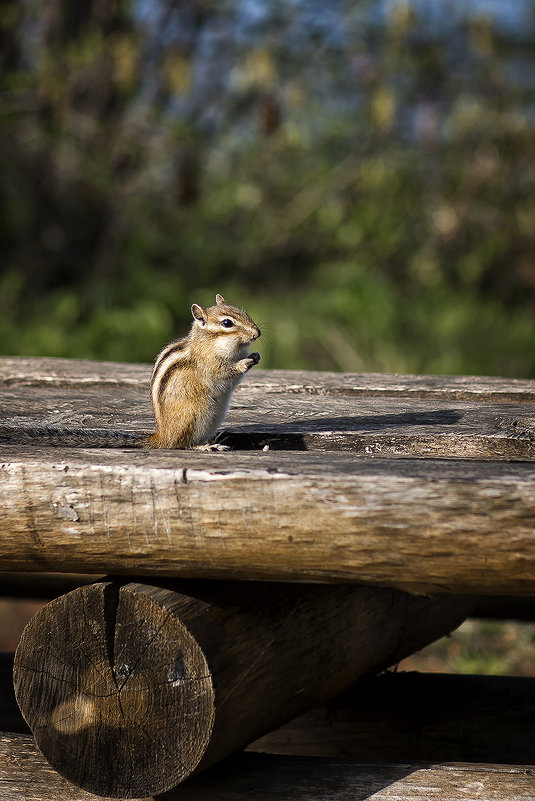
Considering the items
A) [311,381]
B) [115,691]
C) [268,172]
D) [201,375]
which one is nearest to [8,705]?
[115,691]

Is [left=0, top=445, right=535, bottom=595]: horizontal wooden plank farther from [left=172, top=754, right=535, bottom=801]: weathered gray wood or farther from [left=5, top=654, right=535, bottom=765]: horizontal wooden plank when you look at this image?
[left=5, top=654, right=535, bottom=765]: horizontal wooden plank

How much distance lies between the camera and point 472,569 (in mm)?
1616

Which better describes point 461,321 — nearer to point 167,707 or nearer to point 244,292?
point 244,292

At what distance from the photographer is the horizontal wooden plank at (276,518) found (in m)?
1.59

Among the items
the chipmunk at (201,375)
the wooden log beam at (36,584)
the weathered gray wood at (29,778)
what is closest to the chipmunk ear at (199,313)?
the chipmunk at (201,375)

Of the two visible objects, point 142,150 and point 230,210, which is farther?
point 230,210

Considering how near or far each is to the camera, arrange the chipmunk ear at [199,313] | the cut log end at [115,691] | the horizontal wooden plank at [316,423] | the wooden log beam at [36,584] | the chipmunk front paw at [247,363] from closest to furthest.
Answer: the cut log end at [115,691]
the horizontal wooden plank at [316,423]
the chipmunk front paw at [247,363]
the chipmunk ear at [199,313]
the wooden log beam at [36,584]

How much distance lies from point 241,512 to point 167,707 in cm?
40

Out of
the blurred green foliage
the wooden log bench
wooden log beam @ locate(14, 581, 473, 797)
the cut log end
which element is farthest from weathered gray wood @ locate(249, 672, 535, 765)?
the blurred green foliage

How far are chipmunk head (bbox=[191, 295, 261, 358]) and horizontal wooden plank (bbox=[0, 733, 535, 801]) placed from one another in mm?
906

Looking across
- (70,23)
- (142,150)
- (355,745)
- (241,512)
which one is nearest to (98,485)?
(241,512)

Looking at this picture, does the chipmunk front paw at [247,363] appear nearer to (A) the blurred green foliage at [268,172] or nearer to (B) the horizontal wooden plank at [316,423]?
(B) the horizontal wooden plank at [316,423]

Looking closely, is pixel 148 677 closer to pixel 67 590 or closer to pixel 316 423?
pixel 316 423

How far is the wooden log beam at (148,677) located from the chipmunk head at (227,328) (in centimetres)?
64
